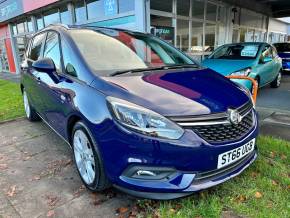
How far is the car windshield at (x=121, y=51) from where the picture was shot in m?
2.81

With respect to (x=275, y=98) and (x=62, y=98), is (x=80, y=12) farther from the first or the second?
(x=62, y=98)

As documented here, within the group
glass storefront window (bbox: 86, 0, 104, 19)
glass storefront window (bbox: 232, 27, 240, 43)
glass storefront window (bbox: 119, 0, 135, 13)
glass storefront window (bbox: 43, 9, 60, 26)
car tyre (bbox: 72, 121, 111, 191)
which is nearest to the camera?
car tyre (bbox: 72, 121, 111, 191)

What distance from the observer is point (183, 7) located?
940 centimetres

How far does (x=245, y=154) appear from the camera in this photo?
94.4 inches

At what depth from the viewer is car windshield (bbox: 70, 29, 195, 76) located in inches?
111

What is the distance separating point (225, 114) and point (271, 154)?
1476 mm

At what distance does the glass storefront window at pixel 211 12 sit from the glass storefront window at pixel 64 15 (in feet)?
18.2

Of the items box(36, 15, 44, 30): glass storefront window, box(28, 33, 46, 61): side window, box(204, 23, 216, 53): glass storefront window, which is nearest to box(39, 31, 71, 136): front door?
box(28, 33, 46, 61): side window

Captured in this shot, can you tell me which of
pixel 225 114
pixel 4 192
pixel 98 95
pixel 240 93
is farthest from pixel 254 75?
pixel 4 192

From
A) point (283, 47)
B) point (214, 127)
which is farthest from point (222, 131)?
point (283, 47)

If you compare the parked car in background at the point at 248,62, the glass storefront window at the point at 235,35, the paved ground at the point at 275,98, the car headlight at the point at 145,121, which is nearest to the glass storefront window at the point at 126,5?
the parked car in background at the point at 248,62

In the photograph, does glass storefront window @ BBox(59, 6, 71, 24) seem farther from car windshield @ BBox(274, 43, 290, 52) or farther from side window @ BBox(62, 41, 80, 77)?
car windshield @ BBox(274, 43, 290, 52)

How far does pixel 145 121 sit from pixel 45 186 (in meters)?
1.52

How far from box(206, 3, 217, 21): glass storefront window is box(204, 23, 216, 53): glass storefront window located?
0.29 meters
